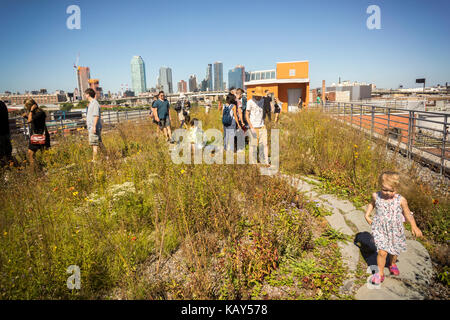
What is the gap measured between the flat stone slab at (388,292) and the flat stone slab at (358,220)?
40.5 inches

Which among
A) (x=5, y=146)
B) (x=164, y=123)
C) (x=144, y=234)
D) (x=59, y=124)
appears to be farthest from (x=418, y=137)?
(x=59, y=124)

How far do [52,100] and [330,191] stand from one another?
212 metres

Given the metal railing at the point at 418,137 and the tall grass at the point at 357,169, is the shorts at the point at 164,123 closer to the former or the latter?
the tall grass at the point at 357,169

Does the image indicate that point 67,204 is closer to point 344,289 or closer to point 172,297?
point 172,297

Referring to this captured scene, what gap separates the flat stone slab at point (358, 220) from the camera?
366cm

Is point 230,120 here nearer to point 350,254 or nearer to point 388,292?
point 350,254

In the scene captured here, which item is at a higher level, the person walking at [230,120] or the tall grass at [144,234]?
the person walking at [230,120]

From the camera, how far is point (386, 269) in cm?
288

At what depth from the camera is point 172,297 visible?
8.09ft

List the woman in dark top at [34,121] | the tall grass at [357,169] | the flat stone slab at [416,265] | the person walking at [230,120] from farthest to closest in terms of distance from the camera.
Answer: the person walking at [230,120] < the woman in dark top at [34,121] < the tall grass at [357,169] < the flat stone slab at [416,265]

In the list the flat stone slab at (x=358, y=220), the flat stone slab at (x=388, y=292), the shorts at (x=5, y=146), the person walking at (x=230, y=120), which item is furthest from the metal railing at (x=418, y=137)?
the shorts at (x=5, y=146)

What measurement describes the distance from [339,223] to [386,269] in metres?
0.95

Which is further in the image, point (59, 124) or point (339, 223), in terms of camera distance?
point (59, 124)
